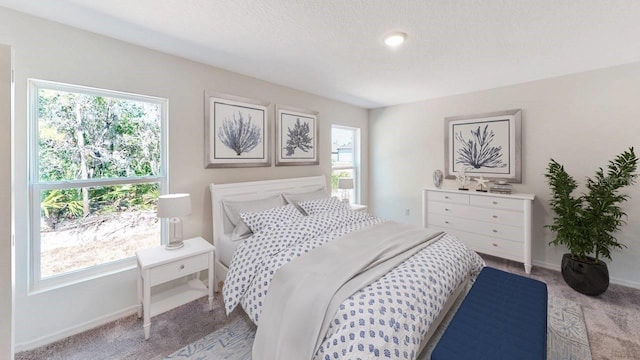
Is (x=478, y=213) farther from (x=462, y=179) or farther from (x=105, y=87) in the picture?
(x=105, y=87)

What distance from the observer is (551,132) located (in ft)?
10.2

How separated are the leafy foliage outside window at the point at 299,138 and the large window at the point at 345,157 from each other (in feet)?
2.10

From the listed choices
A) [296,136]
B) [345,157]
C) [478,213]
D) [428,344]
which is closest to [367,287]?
[428,344]

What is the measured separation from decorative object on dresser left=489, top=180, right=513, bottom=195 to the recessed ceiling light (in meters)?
2.38

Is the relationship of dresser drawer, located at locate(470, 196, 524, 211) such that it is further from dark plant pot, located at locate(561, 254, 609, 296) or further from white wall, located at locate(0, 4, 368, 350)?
white wall, located at locate(0, 4, 368, 350)

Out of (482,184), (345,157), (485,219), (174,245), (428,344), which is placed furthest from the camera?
(345,157)

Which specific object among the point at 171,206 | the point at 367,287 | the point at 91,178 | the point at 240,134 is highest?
the point at 240,134

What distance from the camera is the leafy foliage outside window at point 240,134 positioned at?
2809mm

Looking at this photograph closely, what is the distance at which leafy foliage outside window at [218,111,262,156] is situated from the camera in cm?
281

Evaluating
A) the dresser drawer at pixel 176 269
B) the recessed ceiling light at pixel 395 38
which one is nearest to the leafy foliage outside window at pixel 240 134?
the dresser drawer at pixel 176 269

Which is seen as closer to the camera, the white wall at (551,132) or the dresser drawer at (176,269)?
the dresser drawer at (176,269)

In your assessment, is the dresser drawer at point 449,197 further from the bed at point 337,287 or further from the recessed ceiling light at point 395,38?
the recessed ceiling light at point 395,38

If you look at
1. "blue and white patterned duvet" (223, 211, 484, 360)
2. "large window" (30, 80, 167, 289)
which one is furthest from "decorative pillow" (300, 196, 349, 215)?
"large window" (30, 80, 167, 289)

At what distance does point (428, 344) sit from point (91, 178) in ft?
9.70
